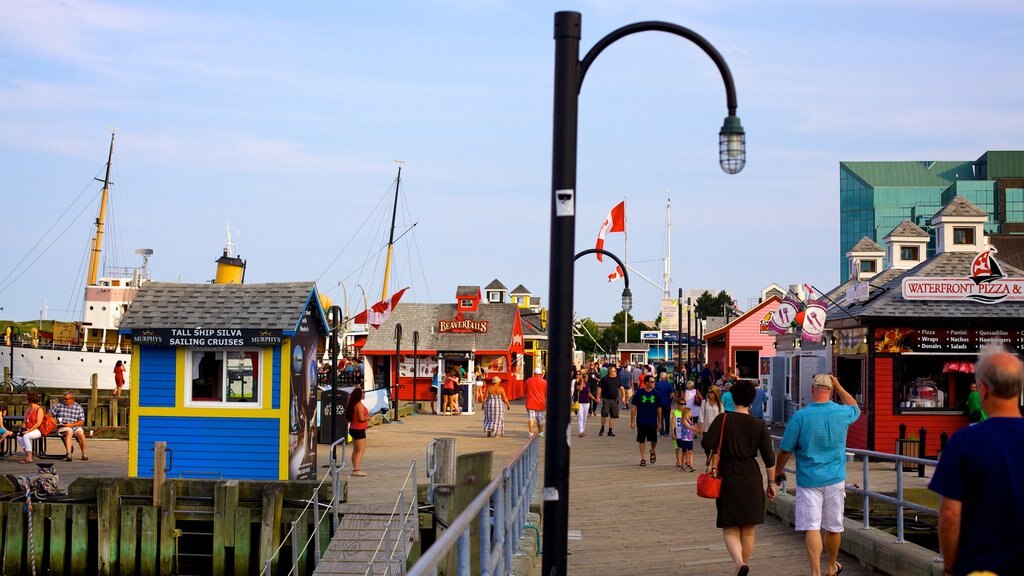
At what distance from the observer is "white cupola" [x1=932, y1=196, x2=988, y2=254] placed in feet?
93.6

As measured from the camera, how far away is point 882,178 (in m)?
110

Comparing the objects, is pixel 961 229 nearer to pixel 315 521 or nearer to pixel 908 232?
pixel 908 232

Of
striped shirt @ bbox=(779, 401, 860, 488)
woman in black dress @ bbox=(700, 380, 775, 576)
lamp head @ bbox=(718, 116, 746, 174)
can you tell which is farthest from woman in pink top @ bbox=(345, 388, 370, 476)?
lamp head @ bbox=(718, 116, 746, 174)

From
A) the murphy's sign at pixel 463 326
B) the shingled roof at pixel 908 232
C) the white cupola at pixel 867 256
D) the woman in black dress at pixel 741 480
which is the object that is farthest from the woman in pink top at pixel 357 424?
the murphy's sign at pixel 463 326

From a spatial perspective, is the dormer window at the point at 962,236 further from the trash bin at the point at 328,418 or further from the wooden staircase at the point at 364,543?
the wooden staircase at the point at 364,543

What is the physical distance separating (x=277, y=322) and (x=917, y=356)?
1336 cm

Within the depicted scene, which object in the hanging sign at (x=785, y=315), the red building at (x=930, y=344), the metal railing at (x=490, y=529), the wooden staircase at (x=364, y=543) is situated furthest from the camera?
the hanging sign at (x=785, y=315)

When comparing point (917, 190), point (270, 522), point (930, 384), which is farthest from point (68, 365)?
point (917, 190)

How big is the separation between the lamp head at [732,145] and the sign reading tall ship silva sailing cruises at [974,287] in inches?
657

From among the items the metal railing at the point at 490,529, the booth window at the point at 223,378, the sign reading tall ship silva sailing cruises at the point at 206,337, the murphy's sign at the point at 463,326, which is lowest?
the metal railing at the point at 490,529

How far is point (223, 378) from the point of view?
17.8 meters

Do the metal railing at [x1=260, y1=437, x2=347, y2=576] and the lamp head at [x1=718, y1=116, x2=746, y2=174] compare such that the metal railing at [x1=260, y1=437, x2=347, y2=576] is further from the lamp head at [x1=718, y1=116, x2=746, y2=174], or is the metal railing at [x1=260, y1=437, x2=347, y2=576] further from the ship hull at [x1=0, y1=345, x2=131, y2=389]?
the ship hull at [x1=0, y1=345, x2=131, y2=389]

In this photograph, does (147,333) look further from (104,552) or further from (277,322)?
(104,552)

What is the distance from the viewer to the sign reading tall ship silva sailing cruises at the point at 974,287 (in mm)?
23047
